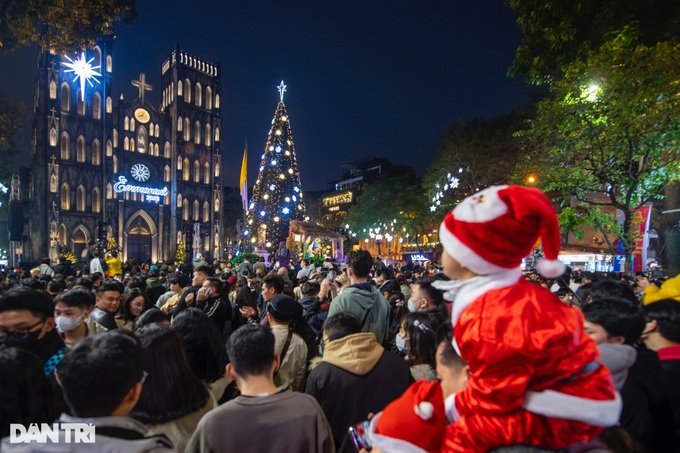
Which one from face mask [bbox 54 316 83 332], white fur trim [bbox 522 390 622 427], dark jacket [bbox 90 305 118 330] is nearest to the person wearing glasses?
face mask [bbox 54 316 83 332]

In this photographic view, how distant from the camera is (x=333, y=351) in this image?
9.41ft

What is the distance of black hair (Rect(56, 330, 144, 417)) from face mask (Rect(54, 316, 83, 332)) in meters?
1.93

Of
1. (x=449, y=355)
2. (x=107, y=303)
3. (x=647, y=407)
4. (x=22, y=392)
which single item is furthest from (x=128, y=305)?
(x=647, y=407)

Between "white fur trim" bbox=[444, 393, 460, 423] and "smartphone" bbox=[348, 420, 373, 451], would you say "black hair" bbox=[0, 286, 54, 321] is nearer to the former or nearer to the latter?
"smartphone" bbox=[348, 420, 373, 451]

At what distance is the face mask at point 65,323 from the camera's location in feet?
10.6

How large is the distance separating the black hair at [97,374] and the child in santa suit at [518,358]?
1.44 m

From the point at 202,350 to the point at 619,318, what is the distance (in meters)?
3.10

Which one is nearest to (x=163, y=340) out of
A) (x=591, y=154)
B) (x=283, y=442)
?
(x=283, y=442)

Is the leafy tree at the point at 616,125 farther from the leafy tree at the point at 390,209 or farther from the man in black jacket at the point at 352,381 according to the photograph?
the leafy tree at the point at 390,209

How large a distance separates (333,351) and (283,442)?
88 centimetres

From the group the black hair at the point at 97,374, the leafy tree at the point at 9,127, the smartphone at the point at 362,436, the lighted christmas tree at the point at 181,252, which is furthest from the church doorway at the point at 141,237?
the smartphone at the point at 362,436

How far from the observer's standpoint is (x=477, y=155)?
2312 centimetres

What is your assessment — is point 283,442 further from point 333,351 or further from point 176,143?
point 176,143

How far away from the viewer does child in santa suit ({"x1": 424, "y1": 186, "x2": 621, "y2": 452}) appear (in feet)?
4.70
